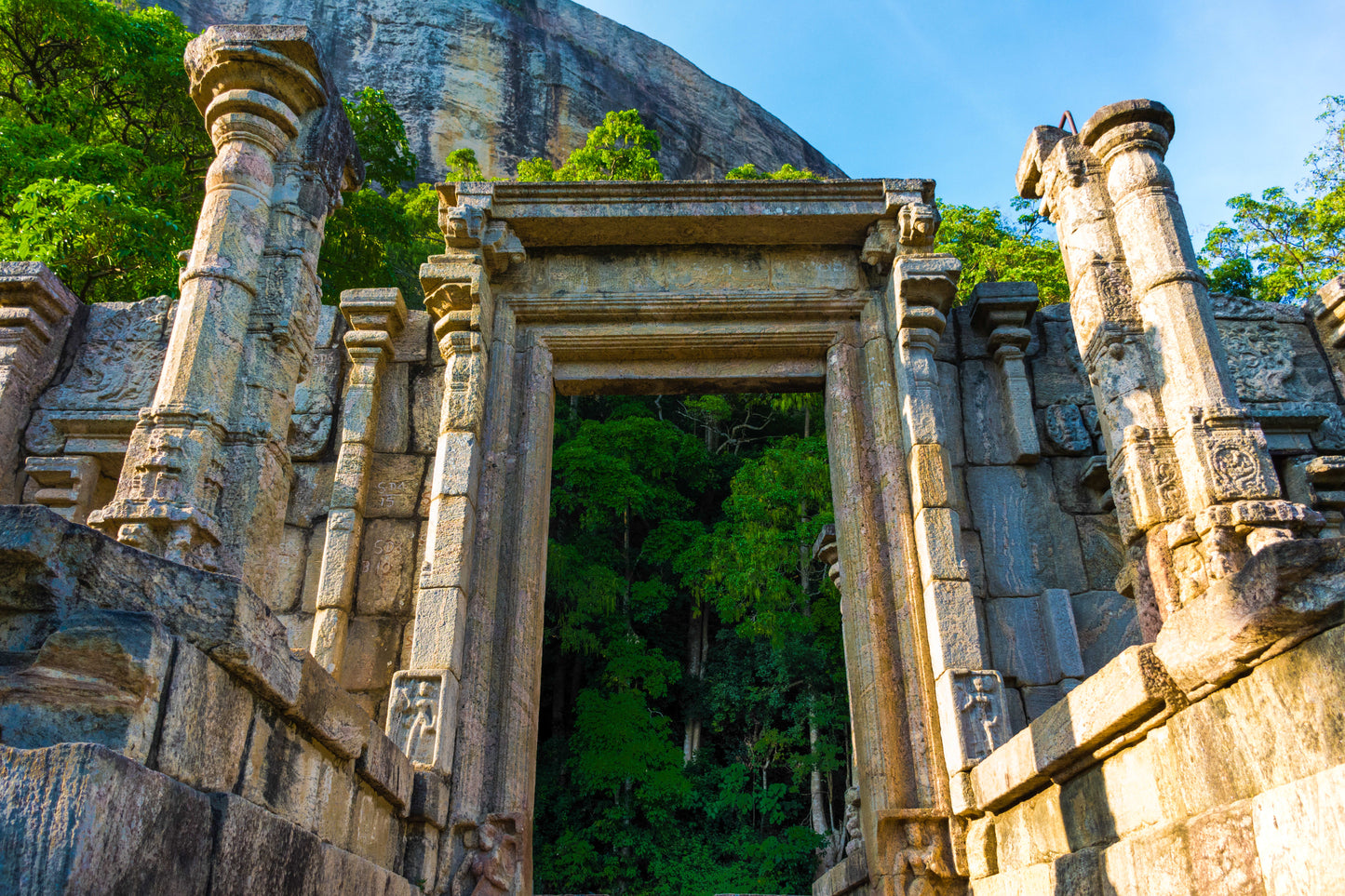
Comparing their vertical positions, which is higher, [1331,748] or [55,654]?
[55,654]

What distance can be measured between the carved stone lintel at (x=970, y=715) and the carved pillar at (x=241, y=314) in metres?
3.54

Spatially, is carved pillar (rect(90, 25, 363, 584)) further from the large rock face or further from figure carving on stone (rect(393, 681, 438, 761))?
the large rock face

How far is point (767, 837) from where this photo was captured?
13.3 metres

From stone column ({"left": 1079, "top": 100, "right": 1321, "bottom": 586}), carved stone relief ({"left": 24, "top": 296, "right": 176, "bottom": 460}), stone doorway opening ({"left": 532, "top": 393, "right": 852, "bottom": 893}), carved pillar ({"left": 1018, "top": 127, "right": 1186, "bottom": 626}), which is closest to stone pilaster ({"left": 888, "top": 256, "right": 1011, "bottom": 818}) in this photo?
carved pillar ({"left": 1018, "top": 127, "right": 1186, "bottom": 626})

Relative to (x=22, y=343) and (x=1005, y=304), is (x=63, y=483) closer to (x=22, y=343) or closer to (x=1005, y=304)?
(x=22, y=343)

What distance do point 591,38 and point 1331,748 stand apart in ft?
94.3

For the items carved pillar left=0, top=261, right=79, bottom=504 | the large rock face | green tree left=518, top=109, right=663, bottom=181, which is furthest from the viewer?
the large rock face

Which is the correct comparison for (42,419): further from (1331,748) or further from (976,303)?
(1331,748)

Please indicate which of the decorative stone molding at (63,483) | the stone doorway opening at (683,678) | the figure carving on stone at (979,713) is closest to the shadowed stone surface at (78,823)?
the figure carving on stone at (979,713)

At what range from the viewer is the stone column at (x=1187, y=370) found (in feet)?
14.6

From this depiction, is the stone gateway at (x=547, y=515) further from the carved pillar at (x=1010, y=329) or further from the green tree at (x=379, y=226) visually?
the green tree at (x=379, y=226)

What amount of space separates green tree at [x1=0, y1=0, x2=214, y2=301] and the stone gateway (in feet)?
11.4

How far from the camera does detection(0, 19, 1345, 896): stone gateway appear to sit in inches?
80.5

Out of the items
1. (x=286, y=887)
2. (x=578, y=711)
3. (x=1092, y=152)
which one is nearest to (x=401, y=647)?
(x=286, y=887)
